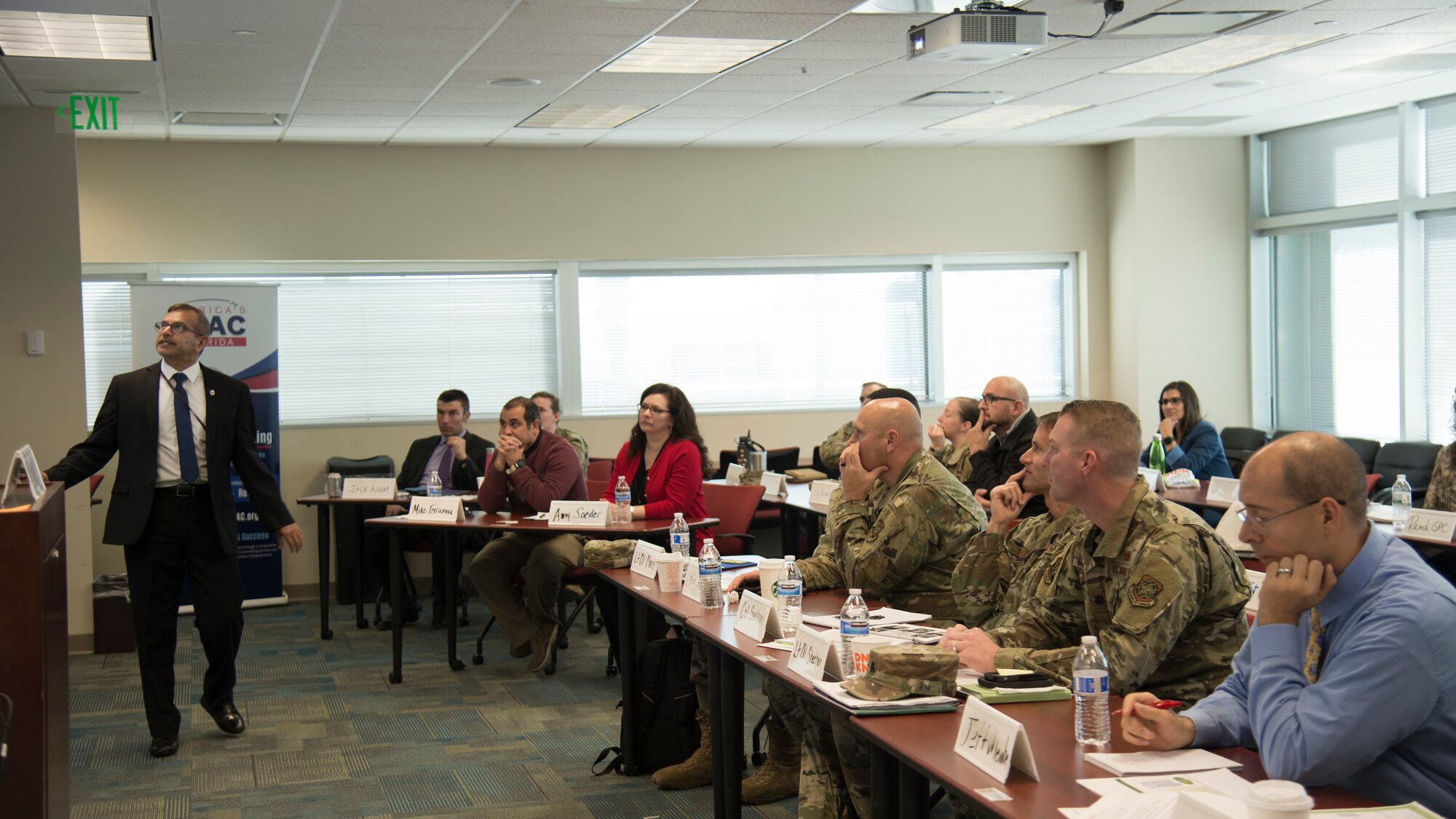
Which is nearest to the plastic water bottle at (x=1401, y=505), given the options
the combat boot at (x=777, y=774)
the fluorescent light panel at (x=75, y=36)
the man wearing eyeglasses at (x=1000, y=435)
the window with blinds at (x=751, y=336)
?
the man wearing eyeglasses at (x=1000, y=435)

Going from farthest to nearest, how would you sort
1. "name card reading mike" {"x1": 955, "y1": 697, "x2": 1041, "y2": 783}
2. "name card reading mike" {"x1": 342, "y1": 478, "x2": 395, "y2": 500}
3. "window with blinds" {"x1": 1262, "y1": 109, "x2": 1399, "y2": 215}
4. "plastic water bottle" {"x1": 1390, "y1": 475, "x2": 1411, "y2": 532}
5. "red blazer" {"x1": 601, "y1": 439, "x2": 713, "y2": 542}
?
"window with blinds" {"x1": 1262, "y1": 109, "x2": 1399, "y2": 215}
"name card reading mike" {"x1": 342, "y1": 478, "x2": 395, "y2": 500}
"red blazer" {"x1": 601, "y1": 439, "x2": 713, "y2": 542}
"plastic water bottle" {"x1": 1390, "y1": 475, "x2": 1411, "y2": 532}
"name card reading mike" {"x1": 955, "y1": 697, "x2": 1041, "y2": 783}

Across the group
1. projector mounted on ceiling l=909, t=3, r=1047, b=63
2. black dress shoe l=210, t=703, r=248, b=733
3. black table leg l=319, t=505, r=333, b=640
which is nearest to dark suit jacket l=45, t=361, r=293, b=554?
black dress shoe l=210, t=703, r=248, b=733

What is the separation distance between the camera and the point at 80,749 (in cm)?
501

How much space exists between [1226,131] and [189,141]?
24.7 ft

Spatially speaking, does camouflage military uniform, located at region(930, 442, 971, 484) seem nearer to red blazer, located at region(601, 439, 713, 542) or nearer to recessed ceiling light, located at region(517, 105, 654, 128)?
red blazer, located at region(601, 439, 713, 542)

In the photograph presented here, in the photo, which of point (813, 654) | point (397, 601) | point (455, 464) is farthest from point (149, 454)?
point (455, 464)

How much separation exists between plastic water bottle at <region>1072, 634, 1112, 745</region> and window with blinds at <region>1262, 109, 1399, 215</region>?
25.7 feet

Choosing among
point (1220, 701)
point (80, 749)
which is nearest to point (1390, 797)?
point (1220, 701)

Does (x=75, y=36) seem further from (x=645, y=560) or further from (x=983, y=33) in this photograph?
(x=983, y=33)

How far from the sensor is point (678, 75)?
22.6ft

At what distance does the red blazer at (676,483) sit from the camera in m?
5.98

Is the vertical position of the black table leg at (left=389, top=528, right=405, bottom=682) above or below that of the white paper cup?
below

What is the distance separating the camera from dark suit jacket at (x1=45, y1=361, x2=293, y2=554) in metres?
4.69

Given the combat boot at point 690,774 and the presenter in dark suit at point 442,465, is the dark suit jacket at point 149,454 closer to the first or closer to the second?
the combat boot at point 690,774
